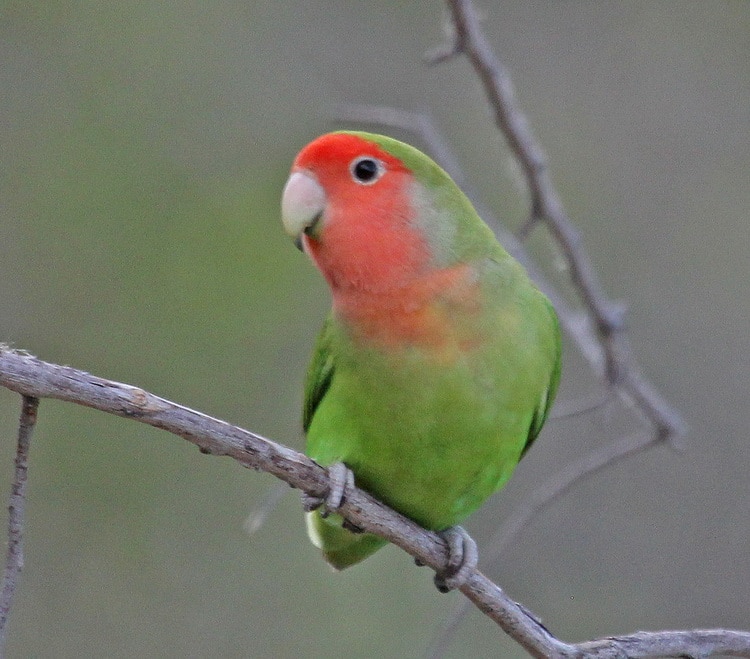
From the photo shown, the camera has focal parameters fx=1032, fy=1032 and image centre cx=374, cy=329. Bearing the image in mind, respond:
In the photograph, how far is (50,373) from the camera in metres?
1.60

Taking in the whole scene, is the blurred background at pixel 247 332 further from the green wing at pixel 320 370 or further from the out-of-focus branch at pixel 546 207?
the green wing at pixel 320 370

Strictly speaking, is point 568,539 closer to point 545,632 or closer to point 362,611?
point 362,611

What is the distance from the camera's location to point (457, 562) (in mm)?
2365

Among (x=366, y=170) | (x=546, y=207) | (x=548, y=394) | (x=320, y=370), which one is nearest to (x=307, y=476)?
(x=320, y=370)

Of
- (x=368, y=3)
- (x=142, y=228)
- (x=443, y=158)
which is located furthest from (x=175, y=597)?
(x=368, y=3)

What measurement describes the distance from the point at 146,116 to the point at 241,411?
141 centimetres

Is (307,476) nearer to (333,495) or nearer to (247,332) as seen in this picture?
(333,495)

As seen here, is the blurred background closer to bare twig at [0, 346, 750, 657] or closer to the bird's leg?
the bird's leg

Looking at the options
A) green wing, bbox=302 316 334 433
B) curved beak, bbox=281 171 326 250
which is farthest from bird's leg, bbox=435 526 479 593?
curved beak, bbox=281 171 326 250

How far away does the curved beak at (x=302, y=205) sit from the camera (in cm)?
226

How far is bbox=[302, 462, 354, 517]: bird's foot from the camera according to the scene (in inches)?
82.9

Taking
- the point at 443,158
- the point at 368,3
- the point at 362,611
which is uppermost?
the point at 368,3

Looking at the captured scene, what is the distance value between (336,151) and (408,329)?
428mm

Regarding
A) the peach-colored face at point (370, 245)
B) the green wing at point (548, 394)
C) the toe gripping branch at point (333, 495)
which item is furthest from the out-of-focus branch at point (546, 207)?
the toe gripping branch at point (333, 495)
